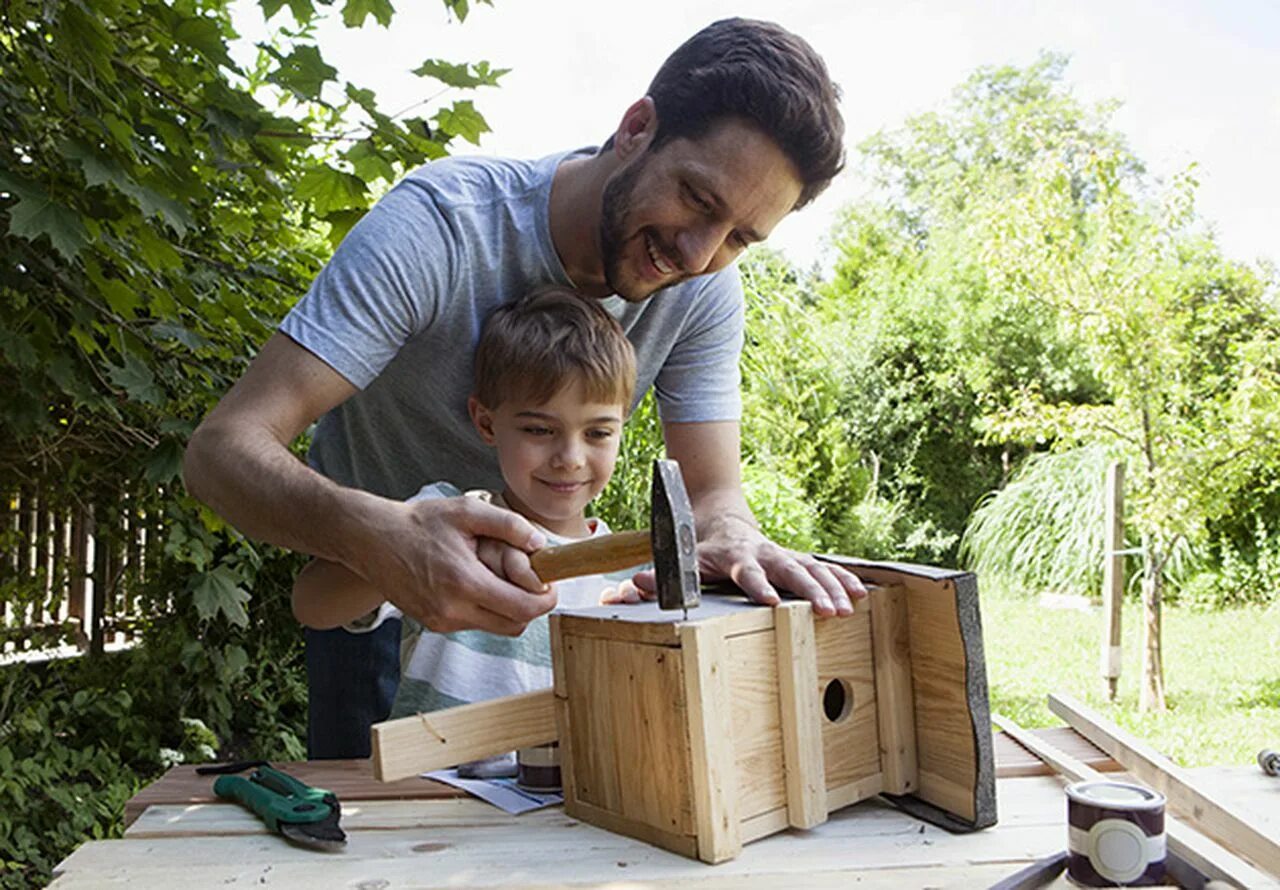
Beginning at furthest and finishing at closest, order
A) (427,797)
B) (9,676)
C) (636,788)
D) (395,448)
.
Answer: (9,676) < (395,448) < (427,797) < (636,788)

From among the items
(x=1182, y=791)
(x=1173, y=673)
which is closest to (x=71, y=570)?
(x=1182, y=791)

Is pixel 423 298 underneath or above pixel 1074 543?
above

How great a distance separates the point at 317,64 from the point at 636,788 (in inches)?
82.7

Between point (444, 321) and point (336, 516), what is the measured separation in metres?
0.68

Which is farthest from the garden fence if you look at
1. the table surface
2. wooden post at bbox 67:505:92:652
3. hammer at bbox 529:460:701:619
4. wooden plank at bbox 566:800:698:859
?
hammer at bbox 529:460:701:619

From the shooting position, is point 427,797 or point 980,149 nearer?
point 427,797

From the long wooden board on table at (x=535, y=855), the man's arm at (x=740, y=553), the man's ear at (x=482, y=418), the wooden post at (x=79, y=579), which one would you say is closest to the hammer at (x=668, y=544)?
the man's arm at (x=740, y=553)

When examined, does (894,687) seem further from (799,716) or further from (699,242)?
(699,242)

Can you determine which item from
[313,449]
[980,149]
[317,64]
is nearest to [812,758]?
[313,449]

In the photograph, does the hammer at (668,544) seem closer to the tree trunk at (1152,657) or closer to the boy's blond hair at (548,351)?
the boy's blond hair at (548,351)

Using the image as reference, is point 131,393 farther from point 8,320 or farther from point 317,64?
point 317,64

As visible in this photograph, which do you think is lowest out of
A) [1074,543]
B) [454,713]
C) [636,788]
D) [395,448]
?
[1074,543]

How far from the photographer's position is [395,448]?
232 cm

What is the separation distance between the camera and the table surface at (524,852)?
4.27 ft
